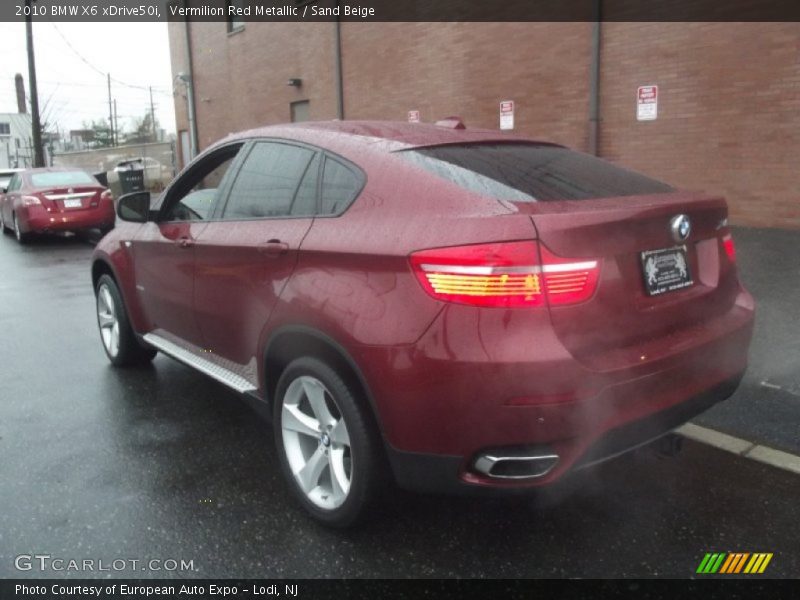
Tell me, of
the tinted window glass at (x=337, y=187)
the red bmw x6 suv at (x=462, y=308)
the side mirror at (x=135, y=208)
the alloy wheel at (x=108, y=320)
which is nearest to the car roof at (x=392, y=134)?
the red bmw x6 suv at (x=462, y=308)

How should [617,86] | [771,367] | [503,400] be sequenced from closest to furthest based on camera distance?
[503,400] → [771,367] → [617,86]

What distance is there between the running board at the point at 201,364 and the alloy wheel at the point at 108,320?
63 centimetres

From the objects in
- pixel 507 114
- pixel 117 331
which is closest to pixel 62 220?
pixel 507 114

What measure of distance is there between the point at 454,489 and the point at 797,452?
2.06m

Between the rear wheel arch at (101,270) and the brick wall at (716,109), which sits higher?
the brick wall at (716,109)

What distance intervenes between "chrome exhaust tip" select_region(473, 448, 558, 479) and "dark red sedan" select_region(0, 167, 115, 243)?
504 inches

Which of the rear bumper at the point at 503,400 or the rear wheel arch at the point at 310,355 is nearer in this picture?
the rear bumper at the point at 503,400

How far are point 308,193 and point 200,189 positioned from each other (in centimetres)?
132

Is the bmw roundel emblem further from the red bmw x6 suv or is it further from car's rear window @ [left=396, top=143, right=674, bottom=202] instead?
car's rear window @ [left=396, top=143, right=674, bottom=202]

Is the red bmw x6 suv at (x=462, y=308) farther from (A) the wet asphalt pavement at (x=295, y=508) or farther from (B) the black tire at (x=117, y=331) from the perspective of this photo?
(B) the black tire at (x=117, y=331)

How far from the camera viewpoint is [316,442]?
2990 millimetres

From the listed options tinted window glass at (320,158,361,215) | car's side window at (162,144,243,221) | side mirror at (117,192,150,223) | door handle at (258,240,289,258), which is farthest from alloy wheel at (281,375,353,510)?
side mirror at (117,192,150,223)

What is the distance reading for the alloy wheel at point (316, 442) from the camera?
9.19 ft

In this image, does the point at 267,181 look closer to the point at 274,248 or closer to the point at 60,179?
the point at 274,248
